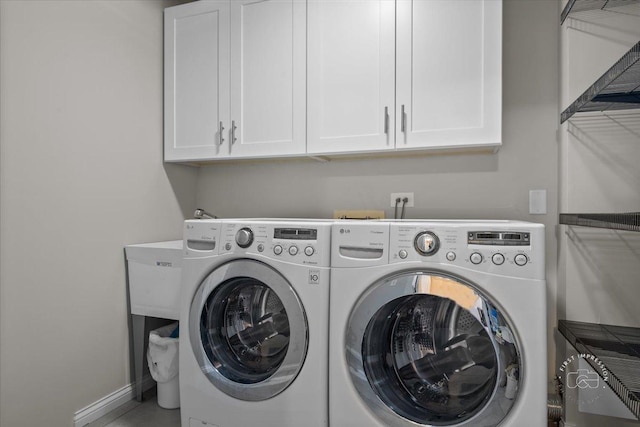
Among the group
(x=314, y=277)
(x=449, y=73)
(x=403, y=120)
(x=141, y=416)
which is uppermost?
(x=449, y=73)

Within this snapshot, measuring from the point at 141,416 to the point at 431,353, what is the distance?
1.55 meters

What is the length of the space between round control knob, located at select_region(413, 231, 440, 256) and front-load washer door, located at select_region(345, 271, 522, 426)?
0.25 feet

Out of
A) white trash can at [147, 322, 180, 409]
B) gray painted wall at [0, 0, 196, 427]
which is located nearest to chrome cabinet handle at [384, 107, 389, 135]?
gray painted wall at [0, 0, 196, 427]

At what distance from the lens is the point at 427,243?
133 centimetres

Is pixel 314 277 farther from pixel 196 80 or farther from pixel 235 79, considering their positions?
pixel 196 80

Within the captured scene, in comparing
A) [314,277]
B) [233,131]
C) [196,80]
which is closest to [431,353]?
[314,277]

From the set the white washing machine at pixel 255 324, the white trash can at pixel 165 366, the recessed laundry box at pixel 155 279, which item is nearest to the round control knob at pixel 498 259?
the white washing machine at pixel 255 324

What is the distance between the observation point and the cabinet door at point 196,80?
7.04 feet

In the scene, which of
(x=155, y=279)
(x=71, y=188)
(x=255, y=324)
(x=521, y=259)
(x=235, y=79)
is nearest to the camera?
(x=521, y=259)

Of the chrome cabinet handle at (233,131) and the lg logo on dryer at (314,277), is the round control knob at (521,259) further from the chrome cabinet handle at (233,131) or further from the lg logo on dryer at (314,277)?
the chrome cabinet handle at (233,131)

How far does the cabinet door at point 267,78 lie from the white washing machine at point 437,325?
78cm

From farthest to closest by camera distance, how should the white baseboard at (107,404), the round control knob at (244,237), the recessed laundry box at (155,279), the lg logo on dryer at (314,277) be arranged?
the recessed laundry box at (155,279) < the white baseboard at (107,404) < the round control knob at (244,237) < the lg logo on dryer at (314,277)

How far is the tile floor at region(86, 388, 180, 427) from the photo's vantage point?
188 centimetres

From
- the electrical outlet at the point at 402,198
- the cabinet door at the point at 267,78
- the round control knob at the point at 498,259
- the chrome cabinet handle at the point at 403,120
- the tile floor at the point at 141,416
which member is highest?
the cabinet door at the point at 267,78
